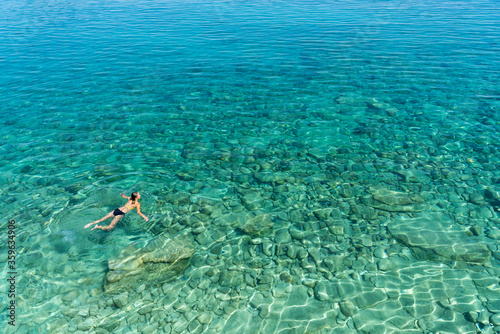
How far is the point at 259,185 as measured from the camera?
13.8m

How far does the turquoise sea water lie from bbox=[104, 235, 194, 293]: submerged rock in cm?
6

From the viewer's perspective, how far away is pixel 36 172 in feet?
47.3

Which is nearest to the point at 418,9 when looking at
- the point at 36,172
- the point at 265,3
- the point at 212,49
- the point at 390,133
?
the point at 265,3

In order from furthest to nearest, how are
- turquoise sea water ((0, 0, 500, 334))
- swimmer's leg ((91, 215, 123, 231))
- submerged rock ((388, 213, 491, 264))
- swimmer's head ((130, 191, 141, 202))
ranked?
1. swimmer's head ((130, 191, 141, 202))
2. swimmer's leg ((91, 215, 123, 231))
3. submerged rock ((388, 213, 491, 264))
4. turquoise sea water ((0, 0, 500, 334))

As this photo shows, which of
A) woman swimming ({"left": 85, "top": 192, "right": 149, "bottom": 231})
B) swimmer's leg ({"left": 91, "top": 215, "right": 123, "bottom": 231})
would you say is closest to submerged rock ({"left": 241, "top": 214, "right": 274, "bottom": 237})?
woman swimming ({"left": 85, "top": 192, "right": 149, "bottom": 231})

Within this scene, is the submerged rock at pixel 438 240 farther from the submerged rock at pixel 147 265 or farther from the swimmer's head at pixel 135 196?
the swimmer's head at pixel 135 196

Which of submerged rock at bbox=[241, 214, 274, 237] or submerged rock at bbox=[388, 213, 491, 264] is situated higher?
submerged rock at bbox=[388, 213, 491, 264]

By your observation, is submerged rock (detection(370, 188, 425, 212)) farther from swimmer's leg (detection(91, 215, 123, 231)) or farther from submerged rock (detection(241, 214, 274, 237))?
swimmer's leg (detection(91, 215, 123, 231))

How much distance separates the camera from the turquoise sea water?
30.2 ft

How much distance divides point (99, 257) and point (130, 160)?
5694 millimetres

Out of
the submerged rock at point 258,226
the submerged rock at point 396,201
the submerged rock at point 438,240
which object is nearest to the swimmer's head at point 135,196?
the submerged rock at point 258,226

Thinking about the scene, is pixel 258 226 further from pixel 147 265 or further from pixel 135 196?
pixel 135 196

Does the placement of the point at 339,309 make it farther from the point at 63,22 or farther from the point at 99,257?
the point at 63,22

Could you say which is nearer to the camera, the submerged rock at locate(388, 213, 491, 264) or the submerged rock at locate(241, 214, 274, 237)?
the submerged rock at locate(388, 213, 491, 264)
